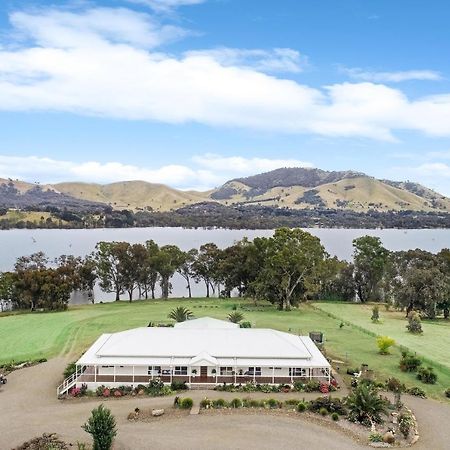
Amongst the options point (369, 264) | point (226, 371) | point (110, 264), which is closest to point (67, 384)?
point (226, 371)

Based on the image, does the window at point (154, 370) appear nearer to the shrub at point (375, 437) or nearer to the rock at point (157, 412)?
the rock at point (157, 412)

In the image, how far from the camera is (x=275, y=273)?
251ft

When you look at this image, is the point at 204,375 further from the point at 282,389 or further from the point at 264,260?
the point at 264,260

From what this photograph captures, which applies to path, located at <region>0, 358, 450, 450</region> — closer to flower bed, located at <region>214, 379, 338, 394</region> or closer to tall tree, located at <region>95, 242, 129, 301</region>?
flower bed, located at <region>214, 379, 338, 394</region>

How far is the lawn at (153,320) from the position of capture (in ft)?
158

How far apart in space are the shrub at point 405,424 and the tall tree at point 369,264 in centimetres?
Answer: 6206

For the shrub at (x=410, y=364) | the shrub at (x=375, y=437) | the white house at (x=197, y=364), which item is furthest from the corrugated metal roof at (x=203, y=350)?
the shrub at (x=375, y=437)

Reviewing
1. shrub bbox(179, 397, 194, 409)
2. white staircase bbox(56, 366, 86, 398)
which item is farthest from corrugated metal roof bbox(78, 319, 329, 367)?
shrub bbox(179, 397, 194, 409)

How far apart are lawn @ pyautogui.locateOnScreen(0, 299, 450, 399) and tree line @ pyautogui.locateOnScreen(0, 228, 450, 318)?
413 cm

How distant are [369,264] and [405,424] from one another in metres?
64.1

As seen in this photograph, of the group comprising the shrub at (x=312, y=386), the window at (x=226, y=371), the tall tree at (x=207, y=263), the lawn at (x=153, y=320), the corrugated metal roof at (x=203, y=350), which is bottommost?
the lawn at (x=153, y=320)

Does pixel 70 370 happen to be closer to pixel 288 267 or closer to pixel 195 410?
pixel 195 410

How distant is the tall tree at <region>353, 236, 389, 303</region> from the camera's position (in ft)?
305

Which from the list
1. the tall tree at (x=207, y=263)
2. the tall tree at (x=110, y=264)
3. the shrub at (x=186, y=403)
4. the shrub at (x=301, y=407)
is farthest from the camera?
the tall tree at (x=207, y=263)
